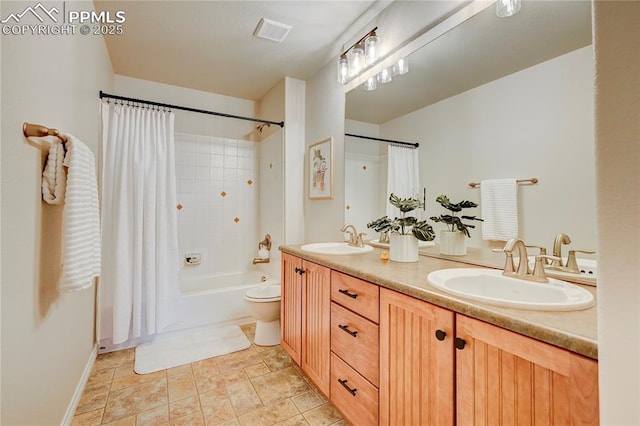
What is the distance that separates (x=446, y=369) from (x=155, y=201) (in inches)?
92.2

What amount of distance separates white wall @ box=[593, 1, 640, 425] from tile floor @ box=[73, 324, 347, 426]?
1.38 m

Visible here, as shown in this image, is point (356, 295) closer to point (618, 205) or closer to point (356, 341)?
point (356, 341)

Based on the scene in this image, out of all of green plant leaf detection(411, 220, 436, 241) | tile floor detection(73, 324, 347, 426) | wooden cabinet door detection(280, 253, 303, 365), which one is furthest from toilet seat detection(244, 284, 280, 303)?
green plant leaf detection(411, 220, 436, 241)

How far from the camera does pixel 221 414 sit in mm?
1556

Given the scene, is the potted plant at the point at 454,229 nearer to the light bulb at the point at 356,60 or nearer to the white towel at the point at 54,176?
the light bulb at the point at 356,60

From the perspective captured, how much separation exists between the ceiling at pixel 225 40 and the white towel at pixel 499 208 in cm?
138

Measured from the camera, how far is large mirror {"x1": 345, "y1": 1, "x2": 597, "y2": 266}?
1.06 m

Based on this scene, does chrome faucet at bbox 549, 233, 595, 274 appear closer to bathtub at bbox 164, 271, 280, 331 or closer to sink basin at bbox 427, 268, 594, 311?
sink basin at bbox 427, 268, 594, 311

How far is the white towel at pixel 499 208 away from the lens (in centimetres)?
127

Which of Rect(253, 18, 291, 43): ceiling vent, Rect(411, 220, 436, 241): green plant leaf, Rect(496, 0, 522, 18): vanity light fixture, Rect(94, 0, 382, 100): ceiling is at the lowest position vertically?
Rect(411, 220, 436, 241): green plant leaf

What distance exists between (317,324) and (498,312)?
106 cm

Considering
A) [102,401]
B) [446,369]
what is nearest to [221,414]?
[102,401]

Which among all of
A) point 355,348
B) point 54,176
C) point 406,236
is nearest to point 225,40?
point 54,176

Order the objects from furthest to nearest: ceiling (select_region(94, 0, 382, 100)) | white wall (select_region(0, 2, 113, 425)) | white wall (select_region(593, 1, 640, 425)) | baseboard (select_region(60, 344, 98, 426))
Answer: ceiling (select_region(94, 0, 382, 100)), baseboard (select_region(60, 344, 98, 426)), white wall (select_region(0, 2, 113, 425)), white wall (select_region(593, 1, 640, 425))
